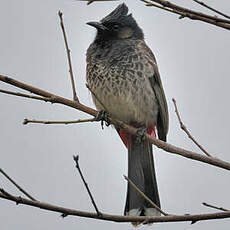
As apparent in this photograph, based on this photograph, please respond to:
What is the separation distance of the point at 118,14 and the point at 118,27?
0.16m

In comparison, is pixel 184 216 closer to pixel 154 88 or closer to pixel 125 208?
pixel 125 208

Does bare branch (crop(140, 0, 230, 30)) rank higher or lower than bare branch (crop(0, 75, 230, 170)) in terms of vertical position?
higher

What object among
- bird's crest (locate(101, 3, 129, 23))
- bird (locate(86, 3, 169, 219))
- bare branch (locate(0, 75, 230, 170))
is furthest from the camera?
bird's crest (locate(101, 3, 129, 23))

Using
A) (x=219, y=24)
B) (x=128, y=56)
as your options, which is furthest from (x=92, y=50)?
(x=219, y=24)

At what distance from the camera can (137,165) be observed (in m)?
4.79

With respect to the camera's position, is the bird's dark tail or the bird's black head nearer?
the bird's dark tail

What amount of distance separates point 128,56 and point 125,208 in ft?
4.55

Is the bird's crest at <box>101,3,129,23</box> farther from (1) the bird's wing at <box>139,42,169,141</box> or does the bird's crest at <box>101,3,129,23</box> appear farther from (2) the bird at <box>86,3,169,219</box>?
(1) the bird's wing at <box>139,42,169,141</box>

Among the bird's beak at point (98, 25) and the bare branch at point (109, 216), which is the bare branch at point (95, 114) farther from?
the bird's beak at point (98, 25)

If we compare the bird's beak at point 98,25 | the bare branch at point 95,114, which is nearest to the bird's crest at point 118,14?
the bird's beak at point 98,25

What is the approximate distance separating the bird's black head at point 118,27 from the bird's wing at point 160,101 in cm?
29

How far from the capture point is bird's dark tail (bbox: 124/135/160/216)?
4.25 metres

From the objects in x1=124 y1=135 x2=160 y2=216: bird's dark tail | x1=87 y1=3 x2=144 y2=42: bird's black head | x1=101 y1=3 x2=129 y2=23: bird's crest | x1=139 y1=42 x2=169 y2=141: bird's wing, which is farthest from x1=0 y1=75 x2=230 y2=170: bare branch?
x1=101 y1=3 x2=129 y2=23: bird's crest

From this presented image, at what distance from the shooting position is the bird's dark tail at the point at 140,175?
13.9 feet
